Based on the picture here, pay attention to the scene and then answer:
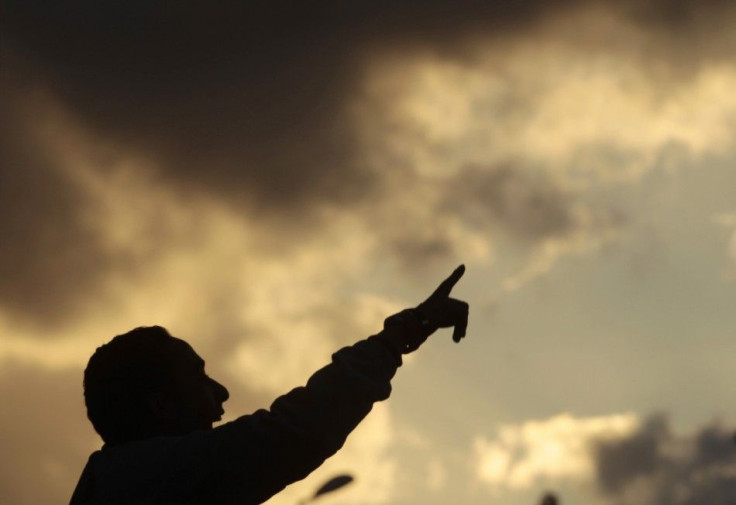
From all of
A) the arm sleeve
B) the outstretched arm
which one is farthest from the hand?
the arm sleeve

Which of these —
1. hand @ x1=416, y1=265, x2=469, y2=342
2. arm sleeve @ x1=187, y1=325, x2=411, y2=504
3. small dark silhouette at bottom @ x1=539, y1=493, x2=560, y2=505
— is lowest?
arm sleeve @ x1=187, y1=325, x2=411, y2=504

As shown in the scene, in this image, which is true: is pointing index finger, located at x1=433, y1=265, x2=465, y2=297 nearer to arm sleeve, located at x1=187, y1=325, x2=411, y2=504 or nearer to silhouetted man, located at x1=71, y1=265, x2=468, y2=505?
silhouetted man, located at x1=71, y1=265, x2=468, y2=505

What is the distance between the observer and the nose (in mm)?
6450

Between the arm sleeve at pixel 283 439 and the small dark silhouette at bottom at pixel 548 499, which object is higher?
the small dark silhouette at bottom at pixel 548 499

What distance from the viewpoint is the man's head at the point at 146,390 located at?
6207 mm

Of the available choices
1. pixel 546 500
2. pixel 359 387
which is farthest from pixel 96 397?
pixel 546 500

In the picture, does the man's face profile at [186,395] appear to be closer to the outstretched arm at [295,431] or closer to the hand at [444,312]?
the outstretched arm at [295,431]

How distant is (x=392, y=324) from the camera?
19.8 feet

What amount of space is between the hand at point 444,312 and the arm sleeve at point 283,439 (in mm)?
459

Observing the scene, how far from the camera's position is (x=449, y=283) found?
6184mm

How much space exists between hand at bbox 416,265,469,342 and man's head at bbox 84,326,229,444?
108cm

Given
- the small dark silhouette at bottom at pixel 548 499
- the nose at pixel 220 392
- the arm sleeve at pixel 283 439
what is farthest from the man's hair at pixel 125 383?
the small dark silhouette at bottom at pixel 548 499

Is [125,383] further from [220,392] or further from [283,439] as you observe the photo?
[283,439]

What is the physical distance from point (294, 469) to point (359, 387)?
421 mm
